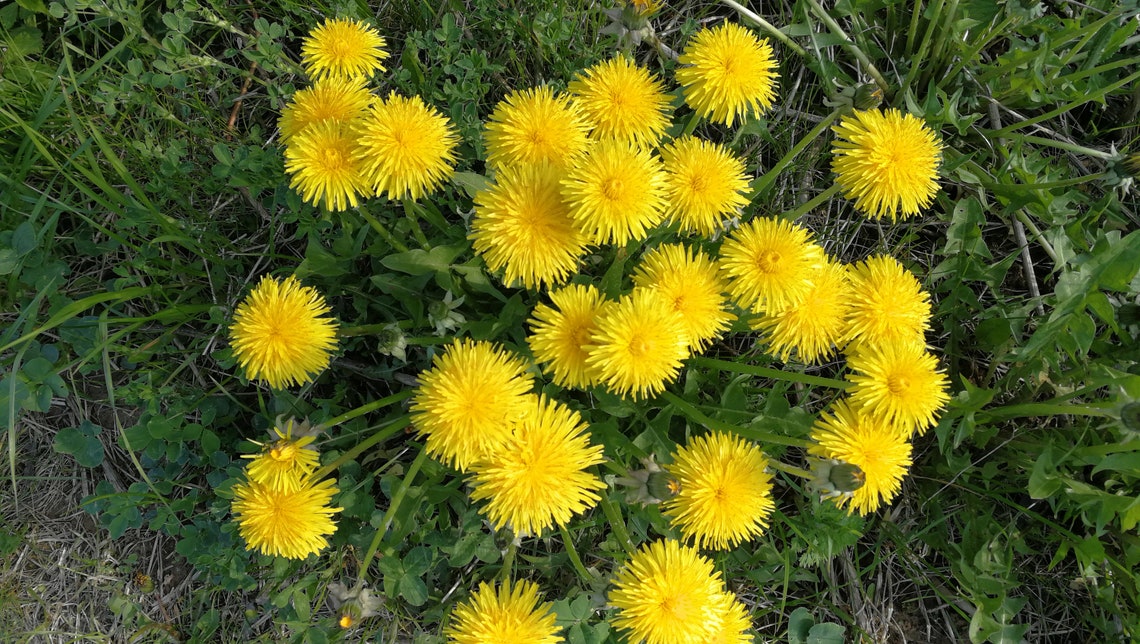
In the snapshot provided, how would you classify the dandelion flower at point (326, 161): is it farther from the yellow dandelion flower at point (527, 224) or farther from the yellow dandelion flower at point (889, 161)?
the yellow dandelion flower at point (889, 161)

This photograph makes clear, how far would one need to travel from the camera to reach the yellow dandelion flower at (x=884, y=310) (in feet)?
5.47

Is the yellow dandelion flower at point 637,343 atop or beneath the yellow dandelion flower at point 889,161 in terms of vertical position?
beneath

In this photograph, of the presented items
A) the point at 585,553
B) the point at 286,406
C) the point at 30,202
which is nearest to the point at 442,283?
the point at 286,406

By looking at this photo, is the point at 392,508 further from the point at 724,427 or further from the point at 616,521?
the point at 724,427

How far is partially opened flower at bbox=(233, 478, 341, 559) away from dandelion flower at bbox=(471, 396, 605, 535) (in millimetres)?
386

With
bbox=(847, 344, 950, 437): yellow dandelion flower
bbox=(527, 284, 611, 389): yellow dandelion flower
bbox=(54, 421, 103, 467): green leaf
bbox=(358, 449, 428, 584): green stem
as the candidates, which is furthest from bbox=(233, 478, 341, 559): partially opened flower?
bbox=(847, 344, 950, 437): yellow dandelion flower

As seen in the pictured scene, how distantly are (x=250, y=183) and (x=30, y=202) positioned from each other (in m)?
0.85

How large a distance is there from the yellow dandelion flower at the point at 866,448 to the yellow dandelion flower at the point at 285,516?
1175 mm

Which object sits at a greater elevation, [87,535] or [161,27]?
[161,27]

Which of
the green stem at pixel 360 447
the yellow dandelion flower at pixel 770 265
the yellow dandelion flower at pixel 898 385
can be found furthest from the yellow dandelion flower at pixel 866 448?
the green stem at pixel 360 447

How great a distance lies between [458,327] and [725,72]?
94cm

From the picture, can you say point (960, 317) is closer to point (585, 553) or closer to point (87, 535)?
point (585, 553)

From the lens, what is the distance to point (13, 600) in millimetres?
2311

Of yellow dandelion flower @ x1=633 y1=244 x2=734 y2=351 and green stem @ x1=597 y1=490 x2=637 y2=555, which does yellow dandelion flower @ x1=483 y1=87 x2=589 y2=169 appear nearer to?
yellow dandelion flower @ x1=633 y1=244 x2=734 y2=351
